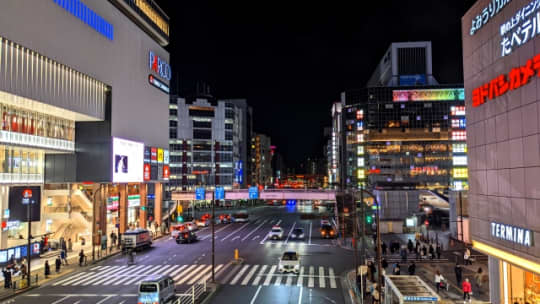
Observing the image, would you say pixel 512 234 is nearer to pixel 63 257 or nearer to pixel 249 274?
pixel 249 274

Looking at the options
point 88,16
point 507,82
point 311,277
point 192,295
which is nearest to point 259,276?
point 311,277

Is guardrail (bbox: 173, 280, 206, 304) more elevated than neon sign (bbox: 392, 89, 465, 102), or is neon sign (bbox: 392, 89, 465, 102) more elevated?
neon sign (bbox: 392, 89, 465, 102)

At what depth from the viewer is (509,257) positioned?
1908 centimetres

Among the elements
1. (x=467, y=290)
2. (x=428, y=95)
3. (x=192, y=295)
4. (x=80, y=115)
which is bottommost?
(x=192, y=295)

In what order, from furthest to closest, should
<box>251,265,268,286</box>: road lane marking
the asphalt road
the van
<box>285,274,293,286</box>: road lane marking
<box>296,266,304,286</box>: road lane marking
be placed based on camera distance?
1. <box>251,265,268,286</box>: road lane marking
2. <box>296,266,304,286</box>: road lane marking
3. <box>285,274,293,286</box>: road lane marking
4. the asphalt road
5. the van

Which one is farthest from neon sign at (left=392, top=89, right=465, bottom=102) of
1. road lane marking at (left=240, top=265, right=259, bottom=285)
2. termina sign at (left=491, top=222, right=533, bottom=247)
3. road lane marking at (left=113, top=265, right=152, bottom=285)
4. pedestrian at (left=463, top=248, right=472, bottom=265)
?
termina sign at (left=491, top=222, right=533, bottom=247)

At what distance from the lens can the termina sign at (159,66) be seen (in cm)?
6369

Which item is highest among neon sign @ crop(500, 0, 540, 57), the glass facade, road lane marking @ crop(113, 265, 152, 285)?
neon sign @ crop(500, 0, 540, 57)

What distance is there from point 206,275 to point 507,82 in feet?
80.2

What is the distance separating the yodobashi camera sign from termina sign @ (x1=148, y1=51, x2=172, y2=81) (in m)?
13.3

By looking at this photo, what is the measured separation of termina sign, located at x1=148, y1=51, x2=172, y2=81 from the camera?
63.7 m

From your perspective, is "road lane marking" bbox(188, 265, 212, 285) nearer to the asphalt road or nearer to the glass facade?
the asphalt road

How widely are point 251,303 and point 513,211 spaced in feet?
48.6

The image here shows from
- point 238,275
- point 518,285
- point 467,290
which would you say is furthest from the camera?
point 238,275
